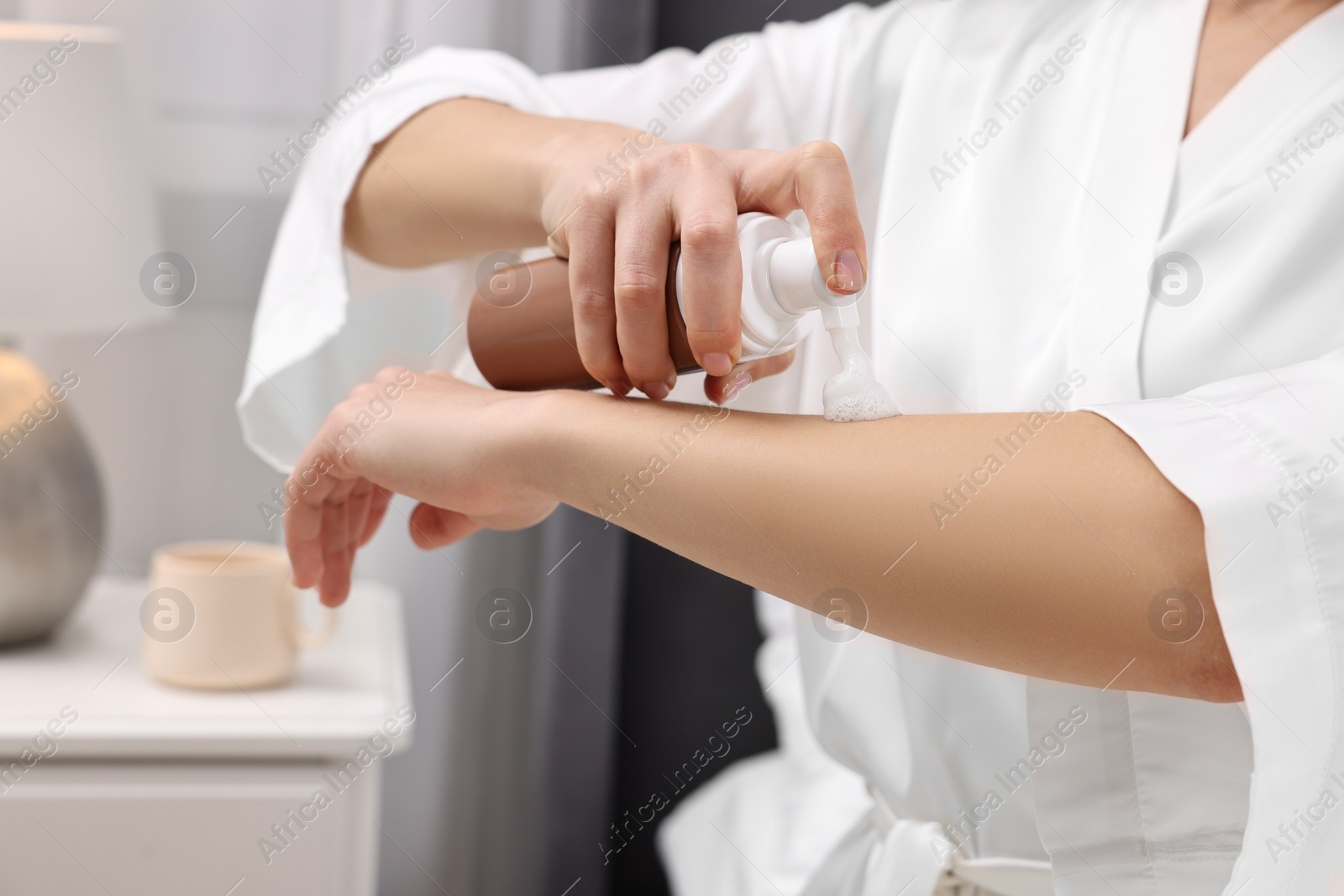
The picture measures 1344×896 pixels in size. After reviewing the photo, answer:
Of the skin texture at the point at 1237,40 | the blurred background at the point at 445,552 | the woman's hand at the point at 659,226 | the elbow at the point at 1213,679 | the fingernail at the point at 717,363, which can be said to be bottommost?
the blurred background at the point at 445,552

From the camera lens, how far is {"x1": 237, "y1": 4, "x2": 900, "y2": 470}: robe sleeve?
707 millimetres

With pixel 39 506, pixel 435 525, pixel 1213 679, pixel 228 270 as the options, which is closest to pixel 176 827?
pixel 39 506

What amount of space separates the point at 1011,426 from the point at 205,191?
3.46 feet

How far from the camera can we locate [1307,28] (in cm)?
58

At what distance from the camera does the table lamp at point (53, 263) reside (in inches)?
34.7

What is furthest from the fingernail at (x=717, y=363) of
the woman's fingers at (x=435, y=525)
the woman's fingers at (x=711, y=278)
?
the woman's fingers at (x=435, y=525)

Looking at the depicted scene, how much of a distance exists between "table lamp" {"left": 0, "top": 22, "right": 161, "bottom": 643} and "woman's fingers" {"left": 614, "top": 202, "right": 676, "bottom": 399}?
675mm

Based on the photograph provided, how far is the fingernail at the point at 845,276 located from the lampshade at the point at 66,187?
754mm

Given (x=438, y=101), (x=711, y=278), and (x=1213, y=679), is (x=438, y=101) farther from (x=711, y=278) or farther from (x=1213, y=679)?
(x=1213, y=679)

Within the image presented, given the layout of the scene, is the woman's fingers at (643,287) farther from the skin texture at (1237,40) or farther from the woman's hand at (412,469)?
the skin texture at (1237,40)

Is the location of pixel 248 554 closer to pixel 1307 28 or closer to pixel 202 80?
pixel 202 80

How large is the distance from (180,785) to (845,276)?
2.33ft

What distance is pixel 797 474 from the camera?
16.3 inches

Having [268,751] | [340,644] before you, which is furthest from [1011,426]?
[340,644]
